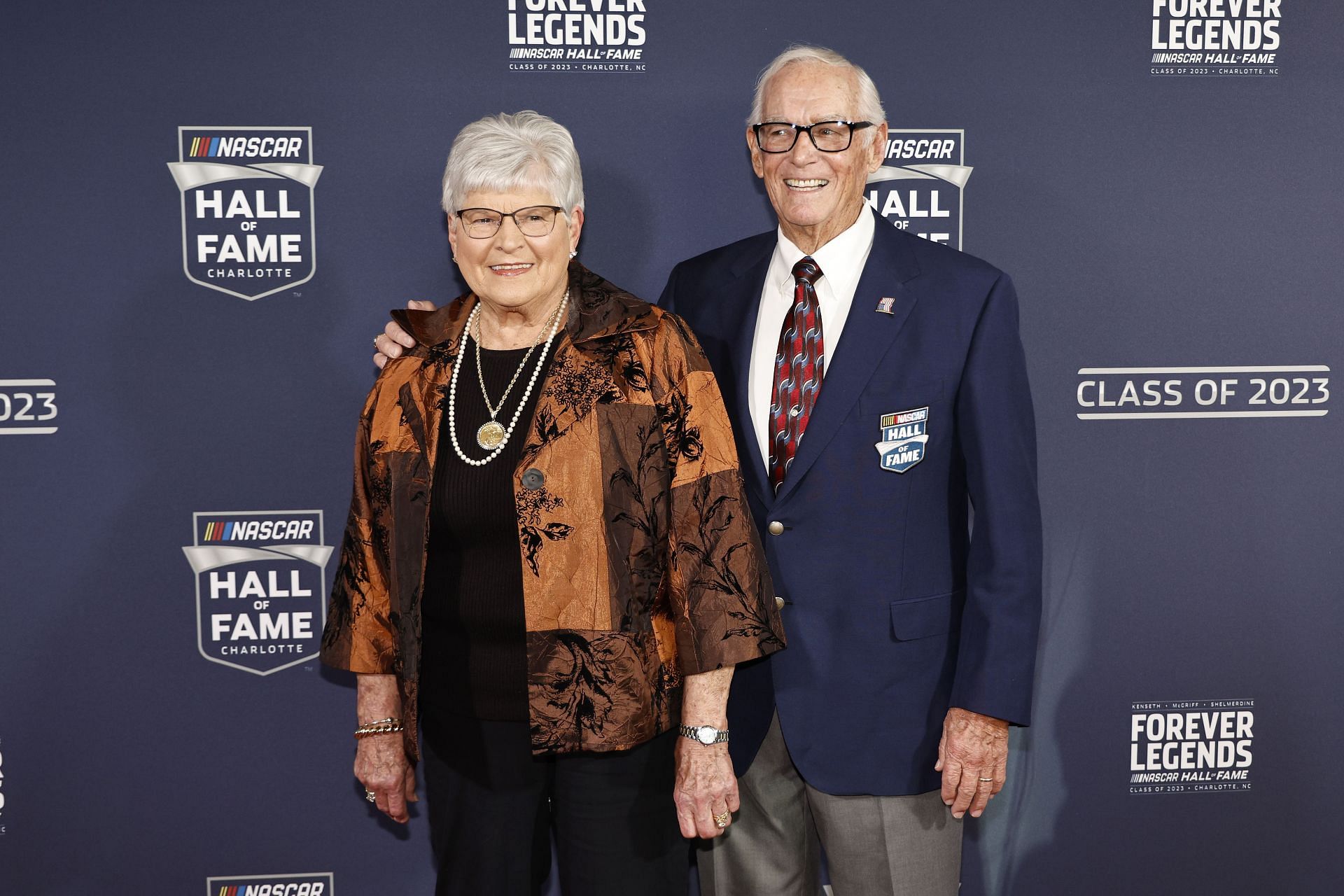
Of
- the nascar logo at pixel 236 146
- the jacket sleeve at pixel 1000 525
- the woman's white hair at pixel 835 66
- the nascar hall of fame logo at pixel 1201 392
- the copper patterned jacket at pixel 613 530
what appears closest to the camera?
the copper patterned jacket at pixel 613 530

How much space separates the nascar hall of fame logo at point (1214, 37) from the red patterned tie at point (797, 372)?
1.13 metres

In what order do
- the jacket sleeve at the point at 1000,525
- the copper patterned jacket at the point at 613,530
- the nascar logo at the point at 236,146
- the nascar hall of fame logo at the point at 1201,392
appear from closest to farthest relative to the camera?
the copper patterned jacket at the point at 613,530, the jacket sleeve at the point at 1000,525, the nascar logo at the point at 236,146, the nascar hall of fame logo at the point at 1201,392

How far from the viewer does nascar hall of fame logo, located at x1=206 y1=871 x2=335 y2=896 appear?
2320 millimetres

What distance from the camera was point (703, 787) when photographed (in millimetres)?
1561

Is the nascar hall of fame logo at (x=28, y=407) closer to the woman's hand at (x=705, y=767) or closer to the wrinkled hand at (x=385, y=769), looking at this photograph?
the wrinkled hand at (x=385, y=769)

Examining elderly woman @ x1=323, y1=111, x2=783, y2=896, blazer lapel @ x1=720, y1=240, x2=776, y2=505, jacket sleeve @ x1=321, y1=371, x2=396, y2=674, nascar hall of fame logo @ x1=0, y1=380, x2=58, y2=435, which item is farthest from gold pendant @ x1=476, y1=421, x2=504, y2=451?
nascar hall of fame logo @ x1=0, y1=380, x2=58, y2=435

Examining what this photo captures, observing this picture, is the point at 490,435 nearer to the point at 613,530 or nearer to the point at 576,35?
the point at 613,530

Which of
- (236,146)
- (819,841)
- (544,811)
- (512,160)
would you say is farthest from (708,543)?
(236,146)

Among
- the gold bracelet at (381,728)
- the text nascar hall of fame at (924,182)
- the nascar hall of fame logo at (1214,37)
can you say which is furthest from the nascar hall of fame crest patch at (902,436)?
the nascar hall of fame logo at (1214,37)

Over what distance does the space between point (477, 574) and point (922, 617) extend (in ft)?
2.42

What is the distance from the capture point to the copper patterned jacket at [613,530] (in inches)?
59.5

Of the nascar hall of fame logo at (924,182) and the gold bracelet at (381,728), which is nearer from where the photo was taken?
the gold bracelet at (381,728)

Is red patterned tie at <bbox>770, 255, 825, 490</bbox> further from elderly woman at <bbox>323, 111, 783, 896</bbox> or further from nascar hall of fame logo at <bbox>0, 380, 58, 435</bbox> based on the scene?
nascar hall of fame logo at <bbox>0, 380, 58, 435</bbox>

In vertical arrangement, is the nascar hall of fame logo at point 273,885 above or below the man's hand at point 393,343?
below
